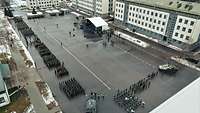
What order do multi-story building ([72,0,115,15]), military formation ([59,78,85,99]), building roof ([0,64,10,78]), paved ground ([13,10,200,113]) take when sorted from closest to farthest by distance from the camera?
paved ground ([13,10,200,113]) → military formation ([59,78,85,99]) → building roof ([0,64,10,78]) → multi-story building ([72,0,115,15])

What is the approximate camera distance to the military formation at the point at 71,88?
22.2 meters

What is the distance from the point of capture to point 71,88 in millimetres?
23047

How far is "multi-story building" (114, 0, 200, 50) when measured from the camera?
108 ft

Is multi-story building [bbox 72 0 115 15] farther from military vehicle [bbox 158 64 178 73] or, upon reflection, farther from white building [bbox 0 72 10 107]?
white building [bbox 0 72 10 107]

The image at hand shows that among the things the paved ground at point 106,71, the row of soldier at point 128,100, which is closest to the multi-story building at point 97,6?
the paved ground at point 106,71

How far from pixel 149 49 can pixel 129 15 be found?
14174 mm

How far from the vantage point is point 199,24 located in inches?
1254

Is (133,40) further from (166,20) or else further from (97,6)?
(97,6)

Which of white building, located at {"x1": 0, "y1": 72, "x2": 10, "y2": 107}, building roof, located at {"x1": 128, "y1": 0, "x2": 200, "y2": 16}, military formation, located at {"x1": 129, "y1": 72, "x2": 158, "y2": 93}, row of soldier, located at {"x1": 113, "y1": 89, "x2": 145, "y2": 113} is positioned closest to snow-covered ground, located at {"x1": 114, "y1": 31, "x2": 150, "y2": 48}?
building roof, located at {"x1": 128, "y1": 0, "x2": 200, "y2": 16}

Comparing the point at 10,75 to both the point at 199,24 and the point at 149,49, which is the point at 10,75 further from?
the point at 199,24

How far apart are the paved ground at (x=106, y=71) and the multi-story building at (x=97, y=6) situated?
20891 millimetres

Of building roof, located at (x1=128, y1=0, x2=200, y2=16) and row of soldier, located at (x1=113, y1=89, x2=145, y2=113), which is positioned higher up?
building roof, located at (x1=128, y1=0, x2=200, y2=16)

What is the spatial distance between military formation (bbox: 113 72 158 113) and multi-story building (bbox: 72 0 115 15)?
38498 millimetres

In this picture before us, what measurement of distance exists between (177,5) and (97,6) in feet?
101
